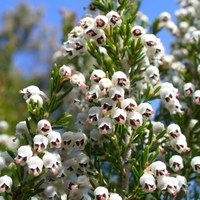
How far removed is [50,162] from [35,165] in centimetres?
7

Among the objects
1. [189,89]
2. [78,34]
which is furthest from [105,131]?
[189,89]

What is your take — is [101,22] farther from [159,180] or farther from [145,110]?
[159,180]

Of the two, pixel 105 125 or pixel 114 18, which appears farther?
pixel 114 18

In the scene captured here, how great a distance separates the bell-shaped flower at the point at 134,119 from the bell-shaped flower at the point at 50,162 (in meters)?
0.35

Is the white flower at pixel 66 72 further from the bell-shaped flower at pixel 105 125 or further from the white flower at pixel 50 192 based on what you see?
the white flower at pixel 50 192

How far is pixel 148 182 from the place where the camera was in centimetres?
199

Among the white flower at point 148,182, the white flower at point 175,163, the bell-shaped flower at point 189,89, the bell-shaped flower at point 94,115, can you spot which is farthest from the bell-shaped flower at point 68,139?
the bell-shaped flower at point 189,89

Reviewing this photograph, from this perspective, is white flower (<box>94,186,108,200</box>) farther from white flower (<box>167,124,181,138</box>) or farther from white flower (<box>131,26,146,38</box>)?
white flower (<box>131,26,146,38</box>)

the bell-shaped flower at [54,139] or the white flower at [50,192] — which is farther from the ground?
the bell-shaped flower at [54,139]

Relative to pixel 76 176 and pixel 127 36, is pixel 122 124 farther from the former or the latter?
pixel 127 36

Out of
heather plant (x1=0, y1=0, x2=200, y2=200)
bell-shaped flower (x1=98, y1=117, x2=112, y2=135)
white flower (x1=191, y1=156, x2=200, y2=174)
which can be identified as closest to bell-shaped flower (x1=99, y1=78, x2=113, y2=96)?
heather plant (x1=0, y1=0, x2=200, y2=200)

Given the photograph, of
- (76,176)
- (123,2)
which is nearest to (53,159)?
(76,176)

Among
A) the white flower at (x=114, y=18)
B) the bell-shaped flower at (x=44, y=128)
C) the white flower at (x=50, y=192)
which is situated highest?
the white flower at (x=114, y=18)

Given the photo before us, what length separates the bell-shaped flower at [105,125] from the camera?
201 centimetres
